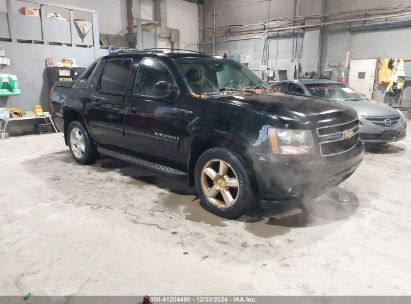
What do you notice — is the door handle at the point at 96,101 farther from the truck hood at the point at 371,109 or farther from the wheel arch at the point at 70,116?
the truck hood at the point at 371,109

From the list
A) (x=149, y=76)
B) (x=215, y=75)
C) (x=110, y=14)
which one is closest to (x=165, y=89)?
(x=149, y=76)

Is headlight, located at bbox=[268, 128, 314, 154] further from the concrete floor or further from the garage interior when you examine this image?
the concrete floor

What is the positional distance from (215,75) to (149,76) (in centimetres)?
76

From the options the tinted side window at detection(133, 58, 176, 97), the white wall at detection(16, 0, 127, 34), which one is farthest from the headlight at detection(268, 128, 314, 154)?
the white wall at detection(16, 0, 127, 34)

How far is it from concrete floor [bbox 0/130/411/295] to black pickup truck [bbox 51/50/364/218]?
0.37 meters

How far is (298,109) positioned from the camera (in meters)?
2.87

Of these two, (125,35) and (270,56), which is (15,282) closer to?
(125,35)

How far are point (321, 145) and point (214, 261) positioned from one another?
1.34 m

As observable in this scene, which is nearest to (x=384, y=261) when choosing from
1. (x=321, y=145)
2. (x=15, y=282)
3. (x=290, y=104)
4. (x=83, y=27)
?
(x=321, y=145)

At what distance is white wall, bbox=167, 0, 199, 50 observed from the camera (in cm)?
1498

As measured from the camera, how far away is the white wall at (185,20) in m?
15.0

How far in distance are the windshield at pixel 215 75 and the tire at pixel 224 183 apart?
0.75m

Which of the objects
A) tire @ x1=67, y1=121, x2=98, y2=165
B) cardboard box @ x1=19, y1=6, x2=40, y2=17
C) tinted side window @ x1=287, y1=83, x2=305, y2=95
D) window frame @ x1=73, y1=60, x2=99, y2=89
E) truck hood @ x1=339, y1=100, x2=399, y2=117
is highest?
cardboard box @ x1=19, y1=6, x2=40, y2=17

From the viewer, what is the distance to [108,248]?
262 cm
